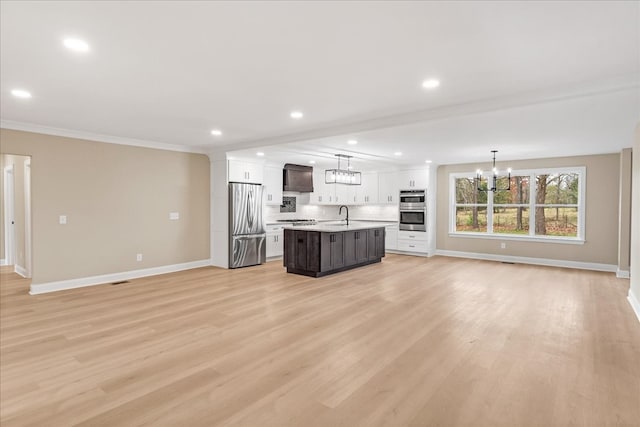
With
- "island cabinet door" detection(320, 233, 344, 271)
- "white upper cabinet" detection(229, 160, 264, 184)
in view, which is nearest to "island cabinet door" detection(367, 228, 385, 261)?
"island cabinet door" detection(320, 233, 344, 271)

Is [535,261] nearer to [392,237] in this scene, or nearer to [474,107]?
[392,237]

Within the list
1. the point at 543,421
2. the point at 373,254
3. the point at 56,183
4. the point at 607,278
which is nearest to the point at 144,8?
the point at 543,421

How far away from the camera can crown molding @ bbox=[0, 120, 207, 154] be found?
501cm

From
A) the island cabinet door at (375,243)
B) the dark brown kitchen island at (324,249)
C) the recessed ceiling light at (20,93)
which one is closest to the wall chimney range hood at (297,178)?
the dark brown kitchen island at (324,249)

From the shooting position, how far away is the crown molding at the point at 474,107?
10.4 feet

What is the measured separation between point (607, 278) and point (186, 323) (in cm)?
718

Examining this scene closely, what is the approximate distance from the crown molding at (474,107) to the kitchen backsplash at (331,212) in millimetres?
3285

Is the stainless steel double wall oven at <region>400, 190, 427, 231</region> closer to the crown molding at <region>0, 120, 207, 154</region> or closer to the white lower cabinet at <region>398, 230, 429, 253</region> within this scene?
the white lower cabinet at <region>398, 230, 429, 253</region>

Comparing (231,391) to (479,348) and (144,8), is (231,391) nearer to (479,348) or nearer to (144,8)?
(479,348)

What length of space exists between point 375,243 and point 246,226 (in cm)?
290

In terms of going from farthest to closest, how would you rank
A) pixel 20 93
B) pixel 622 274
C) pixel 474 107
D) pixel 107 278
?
1. pixel 622 274
2. pixel 107 278
3. pixel 474 107
4. pixel 20 93

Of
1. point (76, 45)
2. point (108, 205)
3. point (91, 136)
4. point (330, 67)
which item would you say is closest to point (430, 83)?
point (330, 67)

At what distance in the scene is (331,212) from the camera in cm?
1062

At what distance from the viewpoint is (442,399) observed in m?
2.39
